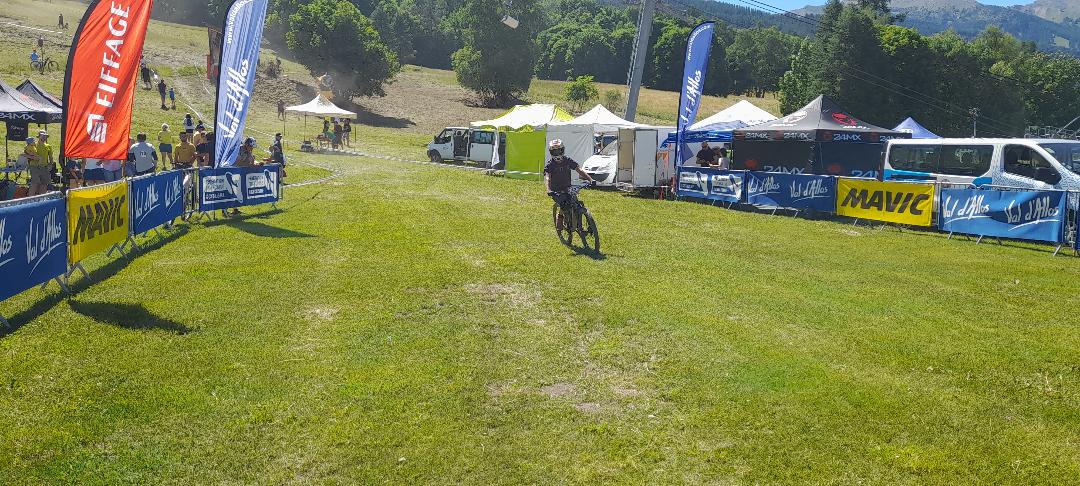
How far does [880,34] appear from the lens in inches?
2886

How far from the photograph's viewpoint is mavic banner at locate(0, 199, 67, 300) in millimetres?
8195

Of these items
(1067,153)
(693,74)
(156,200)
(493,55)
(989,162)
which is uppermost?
(493,55)

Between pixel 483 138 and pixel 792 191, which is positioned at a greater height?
pixel 483 138

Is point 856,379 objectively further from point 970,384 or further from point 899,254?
point 899,254

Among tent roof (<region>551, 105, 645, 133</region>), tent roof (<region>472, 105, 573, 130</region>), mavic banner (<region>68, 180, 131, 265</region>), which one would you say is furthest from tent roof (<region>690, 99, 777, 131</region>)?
mavic banner (<region>68, 180, 131, 265</region>)

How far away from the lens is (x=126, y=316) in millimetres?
8930

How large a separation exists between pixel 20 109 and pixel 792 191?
19826 mm

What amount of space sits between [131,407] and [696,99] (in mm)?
20576

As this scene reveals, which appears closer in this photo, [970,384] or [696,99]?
[970,384]

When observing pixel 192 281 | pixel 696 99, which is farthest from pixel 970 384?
pixel 696 99

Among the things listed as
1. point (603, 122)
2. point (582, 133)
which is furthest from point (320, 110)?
point (582, 133)

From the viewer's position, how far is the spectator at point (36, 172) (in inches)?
676

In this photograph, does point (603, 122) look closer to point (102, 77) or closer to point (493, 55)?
point (102, 77)

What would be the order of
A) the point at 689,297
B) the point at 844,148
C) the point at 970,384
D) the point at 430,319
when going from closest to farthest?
the point at 970,384 < the point at 430,319 < the point at 689,297 < the point at 844,148
